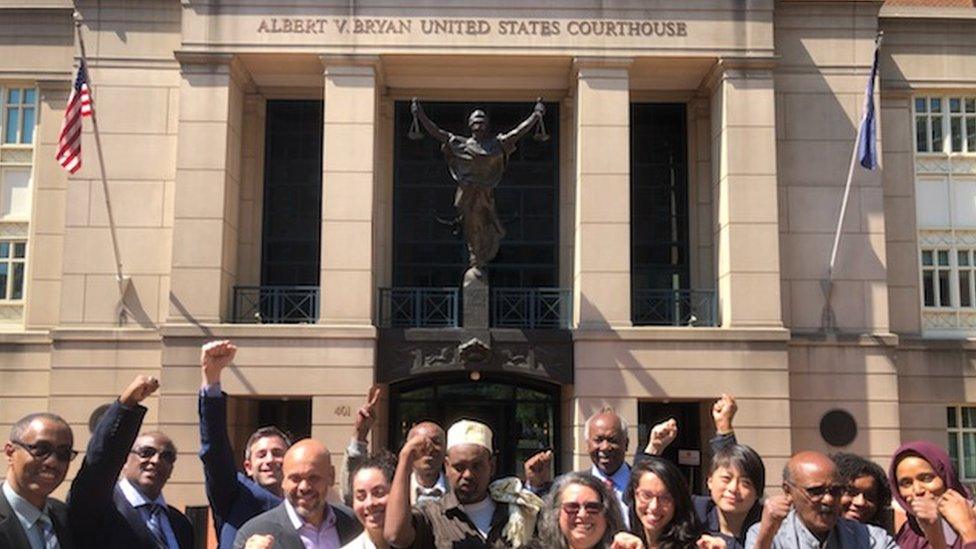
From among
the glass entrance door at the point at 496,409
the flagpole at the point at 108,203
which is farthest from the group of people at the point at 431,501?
the glass entrance door at the point at 496,409

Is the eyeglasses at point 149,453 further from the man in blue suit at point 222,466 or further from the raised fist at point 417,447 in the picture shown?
the raised fist at point 417,447

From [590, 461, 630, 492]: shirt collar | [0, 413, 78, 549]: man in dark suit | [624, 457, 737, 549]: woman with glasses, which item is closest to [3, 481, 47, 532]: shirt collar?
[0, 413, 78, 549]: man in dark suit

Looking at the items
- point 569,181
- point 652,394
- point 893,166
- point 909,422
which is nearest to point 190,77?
point 569,181

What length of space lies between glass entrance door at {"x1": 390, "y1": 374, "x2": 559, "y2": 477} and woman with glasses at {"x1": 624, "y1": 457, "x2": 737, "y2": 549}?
14.9m

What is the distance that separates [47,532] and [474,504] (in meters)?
2.34

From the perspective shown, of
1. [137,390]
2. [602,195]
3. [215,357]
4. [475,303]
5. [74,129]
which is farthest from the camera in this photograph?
[602,195]

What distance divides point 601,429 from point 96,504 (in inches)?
134

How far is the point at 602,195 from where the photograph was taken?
19.5 m

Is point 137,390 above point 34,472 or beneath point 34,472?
above

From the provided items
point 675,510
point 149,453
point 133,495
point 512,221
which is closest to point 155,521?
point 133,495

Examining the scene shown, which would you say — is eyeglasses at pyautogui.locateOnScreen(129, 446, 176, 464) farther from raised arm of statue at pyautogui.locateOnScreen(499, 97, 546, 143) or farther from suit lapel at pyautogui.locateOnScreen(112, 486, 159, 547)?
raised arm of statue at pyautogui.locateOnScreen(499, 97, 546, 143)

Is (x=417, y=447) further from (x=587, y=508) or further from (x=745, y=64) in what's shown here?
(x=745, y=64)

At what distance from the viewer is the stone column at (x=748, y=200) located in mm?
19156

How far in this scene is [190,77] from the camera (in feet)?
63.8
